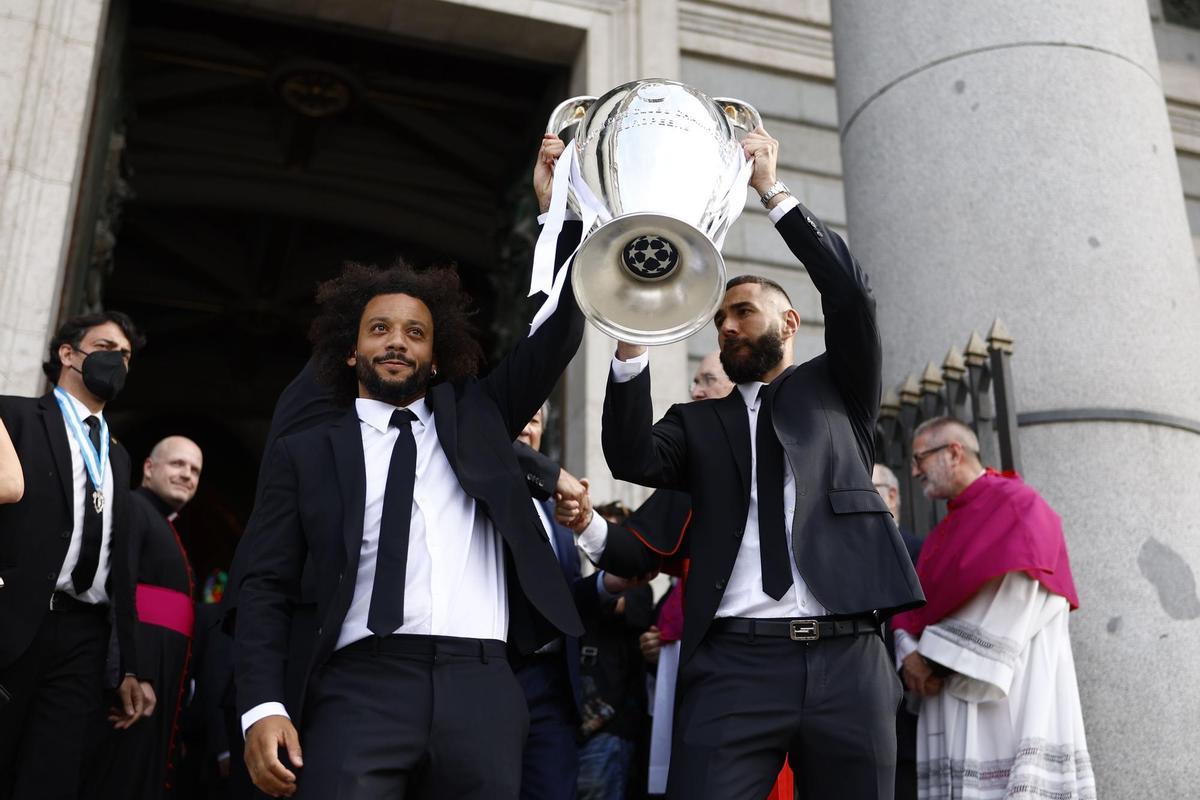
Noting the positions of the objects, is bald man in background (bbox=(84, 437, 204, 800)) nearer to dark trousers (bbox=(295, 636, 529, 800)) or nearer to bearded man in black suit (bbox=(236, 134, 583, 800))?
bearded man in black suit (bbox=(236, 134, 583, 800))

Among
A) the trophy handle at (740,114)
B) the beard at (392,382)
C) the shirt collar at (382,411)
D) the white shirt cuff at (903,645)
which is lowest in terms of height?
the white shirt cuff at (903,645)

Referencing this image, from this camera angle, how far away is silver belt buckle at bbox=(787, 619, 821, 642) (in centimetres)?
342

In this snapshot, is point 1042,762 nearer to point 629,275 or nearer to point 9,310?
point 629,275

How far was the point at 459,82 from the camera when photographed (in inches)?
438

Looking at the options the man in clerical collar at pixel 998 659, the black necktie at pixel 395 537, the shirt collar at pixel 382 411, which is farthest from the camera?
the man in clerical collar at pixel 998 659

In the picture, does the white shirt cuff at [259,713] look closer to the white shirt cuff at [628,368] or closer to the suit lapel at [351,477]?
the suit lapel at [351,477]

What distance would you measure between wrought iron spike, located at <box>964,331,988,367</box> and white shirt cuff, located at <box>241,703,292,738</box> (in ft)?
11.3

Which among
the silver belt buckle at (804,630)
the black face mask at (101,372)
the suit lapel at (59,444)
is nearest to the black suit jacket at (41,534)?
the suit lapel at (59,444)

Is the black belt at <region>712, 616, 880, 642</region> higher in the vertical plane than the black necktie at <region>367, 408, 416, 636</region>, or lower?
lower

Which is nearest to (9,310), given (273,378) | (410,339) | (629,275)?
(410,339)

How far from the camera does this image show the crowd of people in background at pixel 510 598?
10.6 feet

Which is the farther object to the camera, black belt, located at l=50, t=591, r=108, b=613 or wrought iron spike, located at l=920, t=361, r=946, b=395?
wrought iron spike, located at l=920, t=361, r=946, b=395

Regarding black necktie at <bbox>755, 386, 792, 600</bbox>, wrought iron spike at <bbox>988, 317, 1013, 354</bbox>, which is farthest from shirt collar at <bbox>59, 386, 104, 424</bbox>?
wrought iron spike at <bbox>988, 317, 1013, 354</bbox>

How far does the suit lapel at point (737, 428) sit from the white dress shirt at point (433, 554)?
727mm
